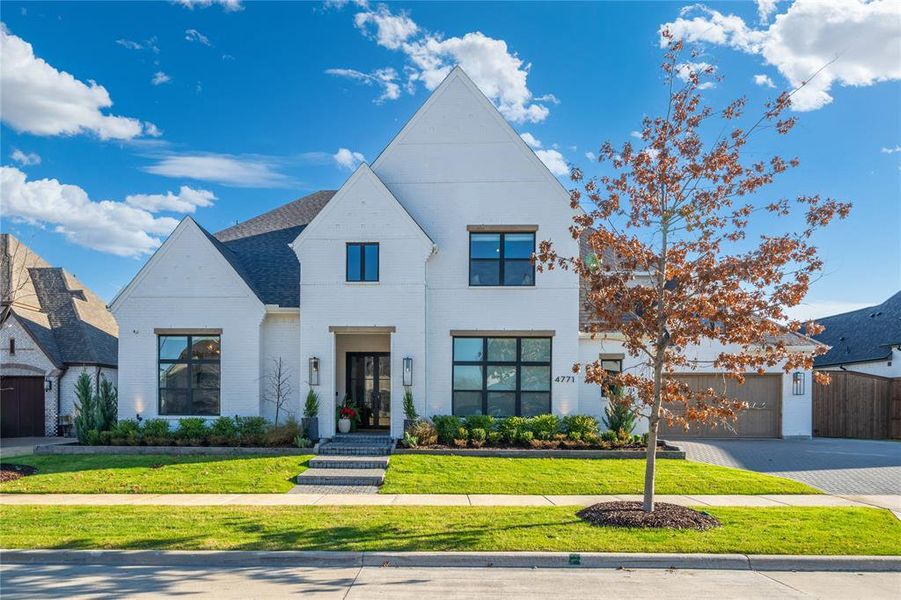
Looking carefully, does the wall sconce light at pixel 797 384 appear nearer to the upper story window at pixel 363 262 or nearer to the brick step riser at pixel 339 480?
the upper story window at pixel 363 262

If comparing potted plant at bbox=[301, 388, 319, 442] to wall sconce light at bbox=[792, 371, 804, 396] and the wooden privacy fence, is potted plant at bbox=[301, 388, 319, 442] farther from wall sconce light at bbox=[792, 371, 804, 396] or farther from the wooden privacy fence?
the wooden privacy fence

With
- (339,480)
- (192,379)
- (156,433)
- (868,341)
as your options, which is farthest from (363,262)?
(868,341)

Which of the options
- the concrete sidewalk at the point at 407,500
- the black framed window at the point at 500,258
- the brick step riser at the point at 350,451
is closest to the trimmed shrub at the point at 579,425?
→ the black framed window at the point at 500,258

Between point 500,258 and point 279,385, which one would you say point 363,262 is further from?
point 279,385

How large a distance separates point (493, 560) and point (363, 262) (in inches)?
414

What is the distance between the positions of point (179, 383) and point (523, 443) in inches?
399

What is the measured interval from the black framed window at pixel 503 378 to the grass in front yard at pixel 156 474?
5.02m

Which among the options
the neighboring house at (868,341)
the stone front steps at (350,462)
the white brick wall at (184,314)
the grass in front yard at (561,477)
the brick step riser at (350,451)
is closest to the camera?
the grass in front yard at (561,477)

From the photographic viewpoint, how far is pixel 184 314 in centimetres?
1675

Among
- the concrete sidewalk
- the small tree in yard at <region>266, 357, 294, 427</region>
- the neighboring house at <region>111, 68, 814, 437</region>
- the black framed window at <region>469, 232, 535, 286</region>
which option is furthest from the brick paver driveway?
the small tree in yard at <region>266, 357, 294, 427</region>

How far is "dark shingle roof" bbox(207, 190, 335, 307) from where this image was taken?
17.4m

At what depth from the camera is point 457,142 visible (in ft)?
56.2

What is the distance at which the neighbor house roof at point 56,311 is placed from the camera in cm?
2005

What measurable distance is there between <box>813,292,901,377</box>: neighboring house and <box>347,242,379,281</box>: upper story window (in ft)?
64.2
